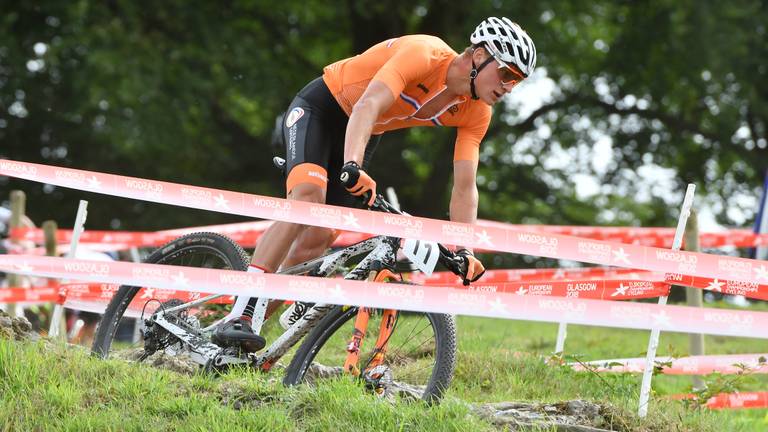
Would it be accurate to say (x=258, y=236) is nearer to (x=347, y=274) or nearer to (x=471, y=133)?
(x=471, y=133)

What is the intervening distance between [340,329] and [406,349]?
365 millimetres

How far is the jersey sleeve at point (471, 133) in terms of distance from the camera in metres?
5.77

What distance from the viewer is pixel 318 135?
5.61 metres

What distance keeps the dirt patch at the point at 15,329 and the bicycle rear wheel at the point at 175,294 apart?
0.37 meters

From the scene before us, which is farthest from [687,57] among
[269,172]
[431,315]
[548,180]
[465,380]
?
[431,315]

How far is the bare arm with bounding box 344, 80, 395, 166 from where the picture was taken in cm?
508

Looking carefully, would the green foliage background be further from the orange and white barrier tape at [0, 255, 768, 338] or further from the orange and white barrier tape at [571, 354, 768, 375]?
the orange and white barrier tape at [0, 255, 768, 338]

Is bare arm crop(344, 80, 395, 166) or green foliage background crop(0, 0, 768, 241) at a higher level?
green foliage background crop(0, 0, 768, 241)

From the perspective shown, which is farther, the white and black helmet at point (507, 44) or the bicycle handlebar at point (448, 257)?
the white and black helmet at point (507, 44)

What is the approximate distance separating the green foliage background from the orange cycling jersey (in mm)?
11457

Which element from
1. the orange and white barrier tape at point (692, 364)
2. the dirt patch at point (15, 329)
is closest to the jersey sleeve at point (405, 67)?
the orange and white barrier tape at point (692, 364)

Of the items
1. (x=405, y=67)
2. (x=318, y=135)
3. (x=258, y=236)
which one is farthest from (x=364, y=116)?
(x=258, y=236)

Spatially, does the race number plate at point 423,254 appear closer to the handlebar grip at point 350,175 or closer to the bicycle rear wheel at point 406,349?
the bicycle rear wheel at point 406,349

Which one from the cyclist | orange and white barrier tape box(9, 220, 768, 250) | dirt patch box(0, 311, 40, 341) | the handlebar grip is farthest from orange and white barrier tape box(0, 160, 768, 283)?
orange and white barrier tape box(9, 220, 768, 250)
